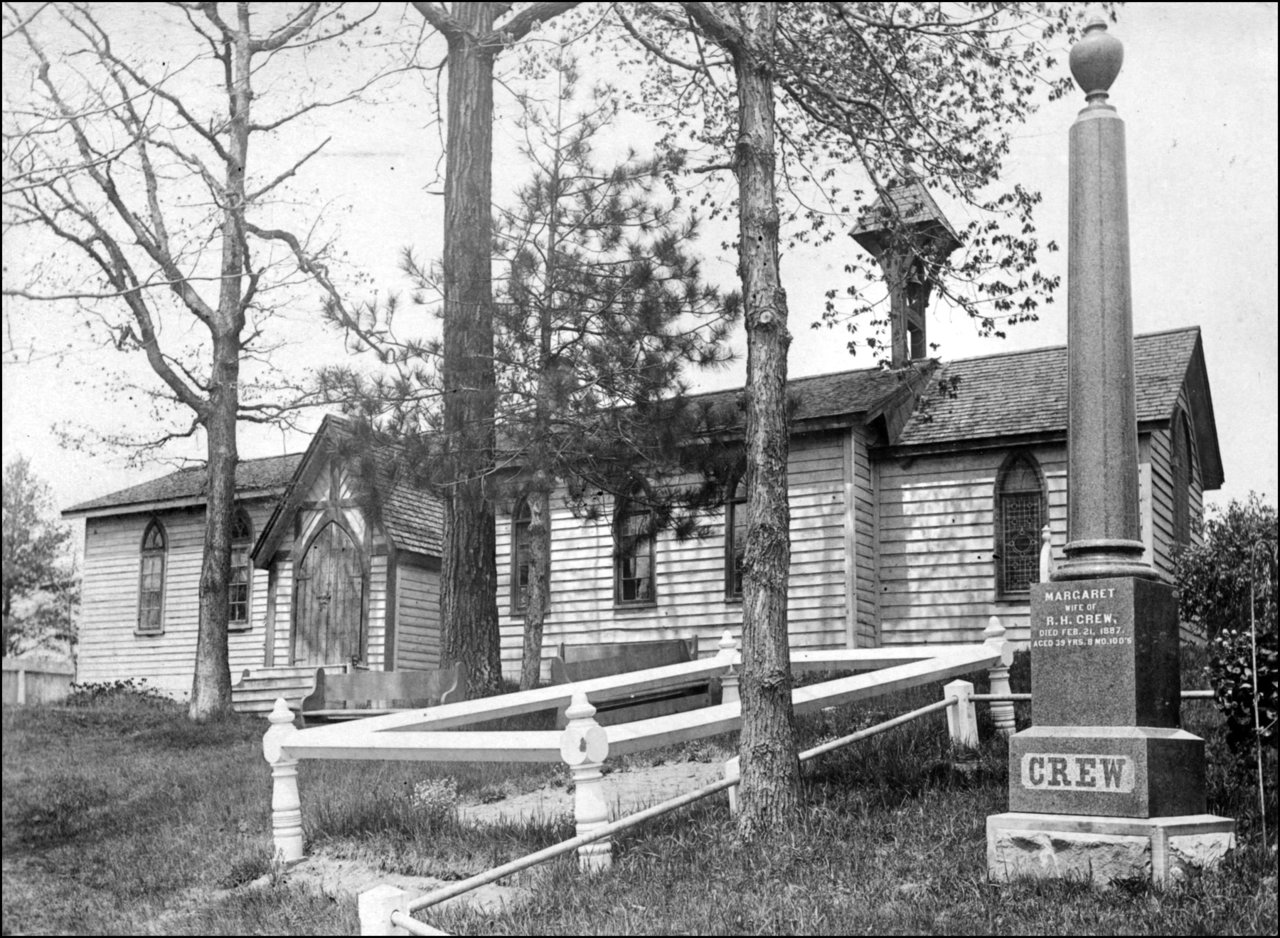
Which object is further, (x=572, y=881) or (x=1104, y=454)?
(x=1104, y=454)

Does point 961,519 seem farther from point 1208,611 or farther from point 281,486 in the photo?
point 281,486

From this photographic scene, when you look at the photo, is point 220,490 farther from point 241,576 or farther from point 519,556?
point 241,576

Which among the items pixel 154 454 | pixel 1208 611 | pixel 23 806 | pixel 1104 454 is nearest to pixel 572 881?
pixel 1104 454

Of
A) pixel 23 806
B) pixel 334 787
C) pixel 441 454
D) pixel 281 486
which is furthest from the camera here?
pixel 281 486

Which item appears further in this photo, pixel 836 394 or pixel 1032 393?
pixel 836 394

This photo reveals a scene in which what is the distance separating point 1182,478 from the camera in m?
20.0

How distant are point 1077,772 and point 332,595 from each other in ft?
54.7

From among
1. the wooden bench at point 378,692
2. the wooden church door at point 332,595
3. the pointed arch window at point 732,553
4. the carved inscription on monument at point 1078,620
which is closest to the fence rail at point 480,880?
the carved inscription on monument at point 1078,620

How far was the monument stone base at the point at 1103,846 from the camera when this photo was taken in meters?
6.81

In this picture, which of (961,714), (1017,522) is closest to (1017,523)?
(1017,522)

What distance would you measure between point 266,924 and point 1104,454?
18.1 feet

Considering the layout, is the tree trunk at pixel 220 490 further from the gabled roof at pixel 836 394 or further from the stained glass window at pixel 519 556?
the gabled roof at pixel 836 394

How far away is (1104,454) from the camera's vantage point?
7.75 m

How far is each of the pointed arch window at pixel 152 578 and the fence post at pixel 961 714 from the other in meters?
19.2
